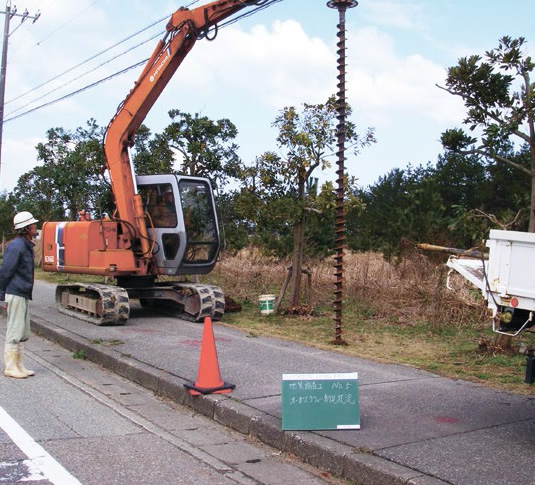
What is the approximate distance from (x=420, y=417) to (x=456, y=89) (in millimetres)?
5036

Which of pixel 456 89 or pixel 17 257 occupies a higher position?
pixel 456 89

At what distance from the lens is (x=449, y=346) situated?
10.3 meters

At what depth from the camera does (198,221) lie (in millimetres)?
13227

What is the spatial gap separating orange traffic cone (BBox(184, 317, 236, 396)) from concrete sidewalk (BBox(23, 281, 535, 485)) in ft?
0.51

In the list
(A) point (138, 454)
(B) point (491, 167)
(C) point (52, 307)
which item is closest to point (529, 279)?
(A) point (138, 454)

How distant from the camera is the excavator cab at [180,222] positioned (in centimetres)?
1291

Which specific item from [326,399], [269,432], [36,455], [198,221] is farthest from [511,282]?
[198,221]

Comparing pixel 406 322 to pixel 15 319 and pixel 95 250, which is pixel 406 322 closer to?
pixel 95 250

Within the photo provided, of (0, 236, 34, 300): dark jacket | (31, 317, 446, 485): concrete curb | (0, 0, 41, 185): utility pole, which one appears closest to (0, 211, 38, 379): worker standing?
(0, 236, 34, 300): dark jacket

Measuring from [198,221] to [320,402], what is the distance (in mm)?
7833

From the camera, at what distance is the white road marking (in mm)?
4867

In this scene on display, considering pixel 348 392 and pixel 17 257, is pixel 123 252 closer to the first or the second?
pixel 17 257

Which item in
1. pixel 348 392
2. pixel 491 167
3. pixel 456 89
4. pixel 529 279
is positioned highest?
pixel 491 167

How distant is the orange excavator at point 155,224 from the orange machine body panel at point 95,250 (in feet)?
0.06
